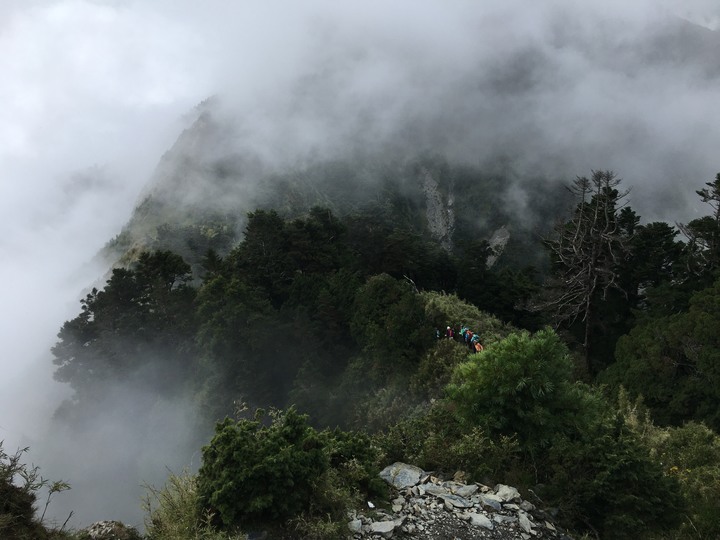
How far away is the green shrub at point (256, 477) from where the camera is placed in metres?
5.97

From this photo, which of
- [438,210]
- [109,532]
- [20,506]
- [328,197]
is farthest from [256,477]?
[438,210]

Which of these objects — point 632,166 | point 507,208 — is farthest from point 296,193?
point 632,166

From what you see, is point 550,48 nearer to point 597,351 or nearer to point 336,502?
point 597,351

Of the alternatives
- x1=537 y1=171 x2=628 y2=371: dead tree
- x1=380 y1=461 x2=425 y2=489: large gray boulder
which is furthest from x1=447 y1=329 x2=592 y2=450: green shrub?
x1=537 y1=171 x2=628 y2=371: dead tree

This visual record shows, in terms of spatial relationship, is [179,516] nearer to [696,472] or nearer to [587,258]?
[696,472]

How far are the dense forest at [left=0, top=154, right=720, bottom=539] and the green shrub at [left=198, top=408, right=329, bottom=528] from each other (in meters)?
0.02

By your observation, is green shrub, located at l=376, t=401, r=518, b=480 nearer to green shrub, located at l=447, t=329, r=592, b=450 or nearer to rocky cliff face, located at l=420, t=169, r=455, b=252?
green shrub, located at l=447, t=329, r=592, b=450

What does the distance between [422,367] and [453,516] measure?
14.4 meters

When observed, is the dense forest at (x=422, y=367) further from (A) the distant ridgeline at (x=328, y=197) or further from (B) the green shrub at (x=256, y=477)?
(A) the distant ridgeline at (x=328, y=197)

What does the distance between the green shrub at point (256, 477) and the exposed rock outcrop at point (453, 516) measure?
778 millimetres

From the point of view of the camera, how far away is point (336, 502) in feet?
21.0

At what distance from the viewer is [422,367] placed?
2111 cm

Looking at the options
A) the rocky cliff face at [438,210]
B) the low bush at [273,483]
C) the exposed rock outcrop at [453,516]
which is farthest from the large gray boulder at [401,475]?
the rocky cliff face at [438,210]

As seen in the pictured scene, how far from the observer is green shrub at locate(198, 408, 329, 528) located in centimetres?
597
